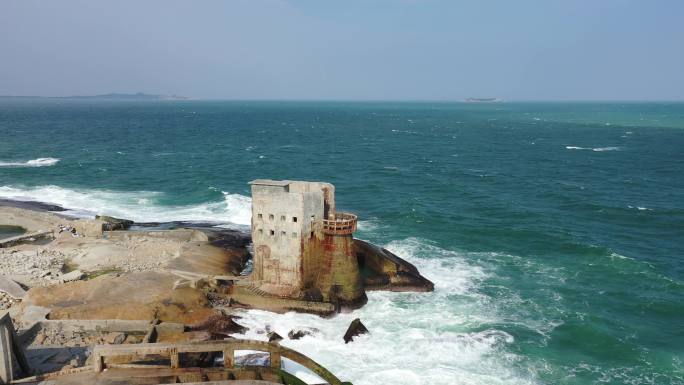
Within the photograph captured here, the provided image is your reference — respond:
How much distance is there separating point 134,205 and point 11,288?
32.6m

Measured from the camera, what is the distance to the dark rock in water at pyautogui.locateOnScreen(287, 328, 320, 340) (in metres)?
34.8

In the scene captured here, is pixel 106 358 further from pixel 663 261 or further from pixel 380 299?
pixel 663 261

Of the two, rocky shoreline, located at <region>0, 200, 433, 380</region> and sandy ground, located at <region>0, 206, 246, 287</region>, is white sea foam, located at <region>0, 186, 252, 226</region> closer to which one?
rocky shoreline, located at <region>0, 200, 433, 380</region>

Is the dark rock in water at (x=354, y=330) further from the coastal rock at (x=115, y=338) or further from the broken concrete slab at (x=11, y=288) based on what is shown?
the broken concrete slab at (x=11, y=288)

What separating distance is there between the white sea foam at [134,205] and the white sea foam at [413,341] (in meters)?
25.7

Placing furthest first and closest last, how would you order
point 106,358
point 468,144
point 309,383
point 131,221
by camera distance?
1. point 468,144
2. point 131,221
3. point 309,383
4. point 106,358

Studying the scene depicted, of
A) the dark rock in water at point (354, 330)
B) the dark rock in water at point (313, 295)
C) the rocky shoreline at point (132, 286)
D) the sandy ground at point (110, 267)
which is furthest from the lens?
the dark rock in water at point (313, 295)

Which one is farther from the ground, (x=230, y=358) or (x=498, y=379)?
(x=230, y=358)

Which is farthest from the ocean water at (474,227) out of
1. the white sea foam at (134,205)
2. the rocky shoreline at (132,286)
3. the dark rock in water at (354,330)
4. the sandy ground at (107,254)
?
the sandy ground at (107,254)

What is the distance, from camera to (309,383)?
30688mm

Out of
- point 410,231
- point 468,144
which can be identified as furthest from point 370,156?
point 410,231

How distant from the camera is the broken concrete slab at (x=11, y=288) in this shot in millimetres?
36500

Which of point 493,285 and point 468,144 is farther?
point 468,144

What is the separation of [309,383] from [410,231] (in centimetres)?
3088
